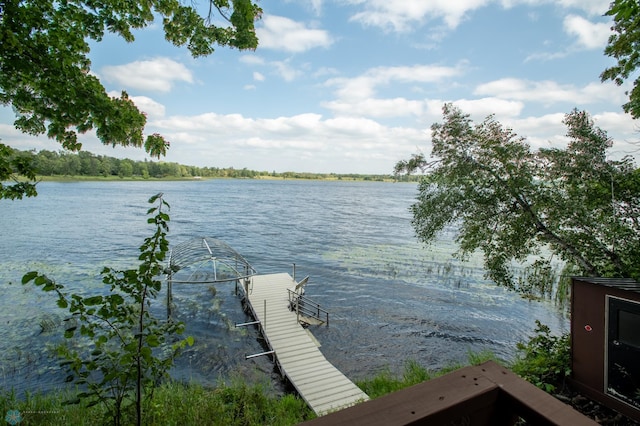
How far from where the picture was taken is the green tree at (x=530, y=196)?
30.4 feet

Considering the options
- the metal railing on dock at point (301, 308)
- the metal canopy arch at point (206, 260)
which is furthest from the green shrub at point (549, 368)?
the metal canopy arch at point (206, 260)

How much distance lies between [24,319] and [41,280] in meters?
19.5

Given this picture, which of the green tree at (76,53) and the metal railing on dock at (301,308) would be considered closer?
the green tree at (76,53)

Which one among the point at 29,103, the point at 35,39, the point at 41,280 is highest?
the point at 35,39

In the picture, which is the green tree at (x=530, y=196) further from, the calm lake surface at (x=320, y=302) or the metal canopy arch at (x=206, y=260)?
the metal canopy arch at (x=206, y=260)

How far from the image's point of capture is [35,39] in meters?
3.82

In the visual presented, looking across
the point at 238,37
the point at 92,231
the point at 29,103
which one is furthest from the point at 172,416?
the point at 92,231

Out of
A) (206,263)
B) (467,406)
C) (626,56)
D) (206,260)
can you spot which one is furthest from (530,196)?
(206,263)

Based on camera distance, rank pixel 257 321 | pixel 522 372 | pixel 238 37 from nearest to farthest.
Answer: pixel 238 37, pixel 522 372, pixel 257 321

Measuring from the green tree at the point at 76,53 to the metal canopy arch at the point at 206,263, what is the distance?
11048 millimetres

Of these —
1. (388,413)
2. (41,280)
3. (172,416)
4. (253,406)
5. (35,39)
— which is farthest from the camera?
(253,406)

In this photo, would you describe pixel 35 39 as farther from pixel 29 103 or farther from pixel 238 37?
pixel 238 37

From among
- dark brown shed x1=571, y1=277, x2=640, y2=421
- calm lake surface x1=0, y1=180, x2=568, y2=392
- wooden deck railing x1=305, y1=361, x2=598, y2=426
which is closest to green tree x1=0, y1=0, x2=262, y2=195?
wooden deck railing x1=305, y1=361, x2=598, y2=426

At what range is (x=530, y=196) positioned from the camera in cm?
1059
